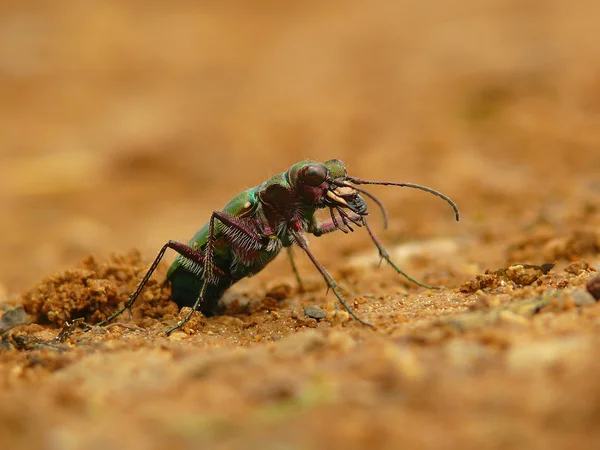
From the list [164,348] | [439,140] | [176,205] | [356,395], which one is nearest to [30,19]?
[176,205]

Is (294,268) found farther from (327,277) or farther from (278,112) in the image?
(278,112)

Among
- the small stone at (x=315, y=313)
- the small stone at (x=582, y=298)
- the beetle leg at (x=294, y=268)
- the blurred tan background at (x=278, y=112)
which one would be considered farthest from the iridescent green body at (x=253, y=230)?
the blurred tan background at (x=278, y=112)

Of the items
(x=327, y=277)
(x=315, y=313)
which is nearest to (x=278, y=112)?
(x=315, y=313)

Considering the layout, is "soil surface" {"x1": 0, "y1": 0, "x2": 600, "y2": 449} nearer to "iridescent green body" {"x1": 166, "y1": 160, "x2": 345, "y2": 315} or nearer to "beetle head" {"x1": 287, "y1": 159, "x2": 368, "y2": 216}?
"iridescent green body" {"x1": 166, "y1": 160, "x2": 345, "y2": 315}

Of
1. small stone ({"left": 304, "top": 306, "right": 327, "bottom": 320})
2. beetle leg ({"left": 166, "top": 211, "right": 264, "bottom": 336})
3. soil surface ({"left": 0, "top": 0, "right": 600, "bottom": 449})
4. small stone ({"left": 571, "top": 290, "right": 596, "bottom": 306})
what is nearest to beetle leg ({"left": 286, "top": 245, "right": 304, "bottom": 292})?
soil surface ({"left": 0, "top": 0, "right": 600, "bottom": 449})

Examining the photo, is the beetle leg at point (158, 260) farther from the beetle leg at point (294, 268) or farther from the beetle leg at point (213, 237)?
the beetle leg at point (294, 268)
